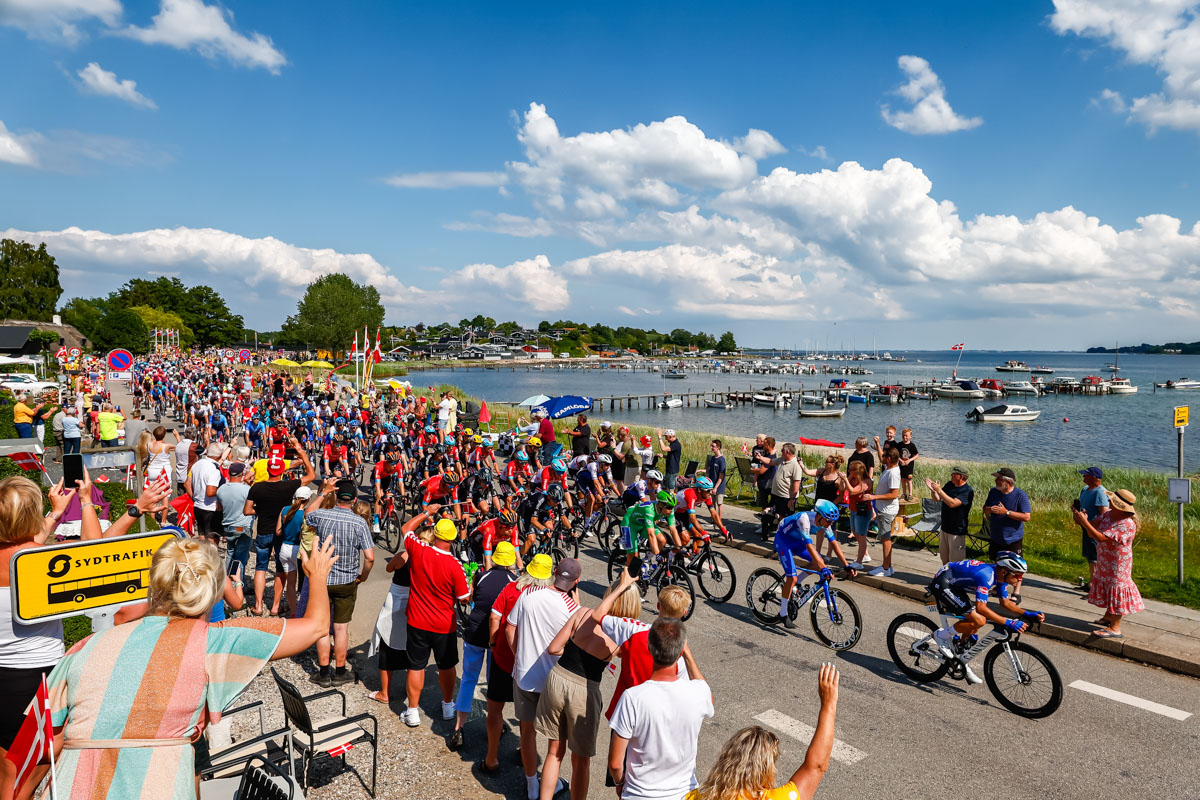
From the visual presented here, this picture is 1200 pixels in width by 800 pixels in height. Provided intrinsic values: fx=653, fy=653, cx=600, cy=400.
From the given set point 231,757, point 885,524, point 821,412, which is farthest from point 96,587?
point 821,412

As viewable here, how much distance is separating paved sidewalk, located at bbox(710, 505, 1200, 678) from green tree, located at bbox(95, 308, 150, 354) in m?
93.4

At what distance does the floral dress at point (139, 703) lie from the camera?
219 cm

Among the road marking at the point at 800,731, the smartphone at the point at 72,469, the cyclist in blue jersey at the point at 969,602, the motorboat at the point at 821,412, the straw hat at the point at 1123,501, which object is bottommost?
the motorboat at the point at 821,412

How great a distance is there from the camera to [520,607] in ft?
16.2

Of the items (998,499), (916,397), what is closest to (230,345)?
(916,397)

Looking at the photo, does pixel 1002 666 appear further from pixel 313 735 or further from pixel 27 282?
pixel 27 282

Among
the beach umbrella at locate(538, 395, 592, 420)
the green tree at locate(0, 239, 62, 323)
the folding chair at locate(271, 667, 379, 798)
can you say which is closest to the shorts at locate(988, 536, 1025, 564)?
the folding chair at locate(271, 667, 379, 798)

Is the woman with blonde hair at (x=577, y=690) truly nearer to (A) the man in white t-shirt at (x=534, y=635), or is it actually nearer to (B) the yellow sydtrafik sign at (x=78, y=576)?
(A) the man in white t-shirt at (x=534, y=635)

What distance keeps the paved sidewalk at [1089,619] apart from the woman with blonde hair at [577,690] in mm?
6857

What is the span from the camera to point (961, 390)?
299ft

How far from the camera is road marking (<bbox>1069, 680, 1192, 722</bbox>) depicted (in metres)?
6.47

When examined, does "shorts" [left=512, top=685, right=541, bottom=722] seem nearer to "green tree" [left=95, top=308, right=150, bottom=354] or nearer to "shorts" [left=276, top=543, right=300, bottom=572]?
"shorts" [left=276, top=543, right=300, bottom=572]

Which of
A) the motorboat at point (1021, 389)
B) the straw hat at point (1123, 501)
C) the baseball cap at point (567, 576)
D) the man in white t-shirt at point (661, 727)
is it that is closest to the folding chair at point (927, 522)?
the straw hat at point (1123, 501)

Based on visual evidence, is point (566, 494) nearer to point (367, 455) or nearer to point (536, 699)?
point (536, 699)
